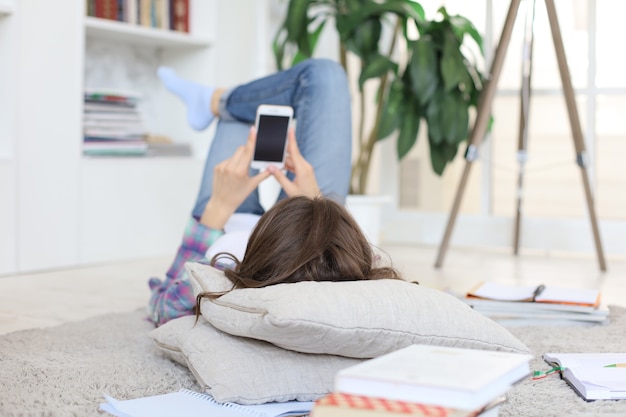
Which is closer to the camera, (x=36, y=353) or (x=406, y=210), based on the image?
(x=36, y=353)

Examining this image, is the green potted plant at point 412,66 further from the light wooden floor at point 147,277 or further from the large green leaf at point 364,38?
the light wooden floor at point 147,277

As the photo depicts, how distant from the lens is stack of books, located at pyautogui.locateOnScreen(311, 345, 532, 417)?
896 millimetres

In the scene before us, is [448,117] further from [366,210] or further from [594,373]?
[594,373]

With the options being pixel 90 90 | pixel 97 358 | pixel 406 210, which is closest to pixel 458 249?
pixel 406 210

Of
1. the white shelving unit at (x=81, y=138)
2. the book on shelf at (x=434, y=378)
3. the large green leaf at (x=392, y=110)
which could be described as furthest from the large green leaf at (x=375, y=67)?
the book on shelf at (x=434, y=378)

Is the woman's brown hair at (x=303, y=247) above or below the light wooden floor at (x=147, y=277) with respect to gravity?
above

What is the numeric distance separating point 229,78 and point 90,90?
0.71 meters

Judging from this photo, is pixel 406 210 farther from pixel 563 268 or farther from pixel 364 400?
pixel 364 400

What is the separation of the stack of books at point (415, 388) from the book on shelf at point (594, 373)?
452 millimetres

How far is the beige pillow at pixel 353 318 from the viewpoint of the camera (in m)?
1.22

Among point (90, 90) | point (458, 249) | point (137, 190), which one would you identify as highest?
point (90, 90)

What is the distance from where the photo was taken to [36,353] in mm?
1677

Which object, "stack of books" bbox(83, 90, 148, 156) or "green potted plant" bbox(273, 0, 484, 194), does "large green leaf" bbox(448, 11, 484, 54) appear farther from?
"stack of books" bbox(83, 90, 148, 156)

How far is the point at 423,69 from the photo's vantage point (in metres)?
3.35
